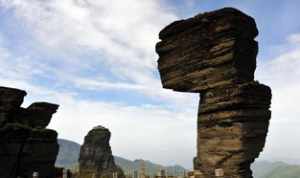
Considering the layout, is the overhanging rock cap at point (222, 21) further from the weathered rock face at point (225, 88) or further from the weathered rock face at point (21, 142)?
the weathered rock face at point (21, 142)

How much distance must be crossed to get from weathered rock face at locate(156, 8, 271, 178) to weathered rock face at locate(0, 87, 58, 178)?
90.5ft

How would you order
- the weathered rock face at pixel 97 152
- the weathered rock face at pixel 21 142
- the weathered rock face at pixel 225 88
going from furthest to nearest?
1. the weathered rock face at pixel 97 152
2. the weathered rock face at pixel 21 142
3. the weathered rock face at pixel 225 88

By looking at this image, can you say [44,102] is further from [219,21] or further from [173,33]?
[219,21]

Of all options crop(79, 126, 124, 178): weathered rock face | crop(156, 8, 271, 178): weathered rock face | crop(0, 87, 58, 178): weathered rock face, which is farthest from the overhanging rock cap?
crop(79, 126, 124, 178): weathered rock face

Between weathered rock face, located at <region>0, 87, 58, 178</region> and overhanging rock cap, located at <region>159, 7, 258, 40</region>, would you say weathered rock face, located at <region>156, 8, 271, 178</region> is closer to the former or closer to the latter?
overhanging rock cap, located at <region>159, 7, 258, 40</region>

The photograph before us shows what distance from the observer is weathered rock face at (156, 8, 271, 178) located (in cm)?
2608

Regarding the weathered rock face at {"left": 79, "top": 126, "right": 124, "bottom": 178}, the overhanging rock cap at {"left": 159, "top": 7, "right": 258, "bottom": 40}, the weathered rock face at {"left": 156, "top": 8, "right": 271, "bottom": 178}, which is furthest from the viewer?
the weathered rock face at {"left": 79, "top": 126, "right": 124, "bottom": 178}

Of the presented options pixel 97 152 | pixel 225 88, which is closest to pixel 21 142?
pixel 225 88

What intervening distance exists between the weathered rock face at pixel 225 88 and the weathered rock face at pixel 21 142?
27586 millimetres

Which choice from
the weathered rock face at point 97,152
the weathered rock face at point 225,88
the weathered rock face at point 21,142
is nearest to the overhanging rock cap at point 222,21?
the weathered rock face at point 225,88

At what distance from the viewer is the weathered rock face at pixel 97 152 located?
124750 millimetres

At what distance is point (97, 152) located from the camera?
126m

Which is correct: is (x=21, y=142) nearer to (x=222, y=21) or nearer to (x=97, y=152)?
(x=222, y=21)

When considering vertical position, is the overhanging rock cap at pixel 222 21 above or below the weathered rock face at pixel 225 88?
above
